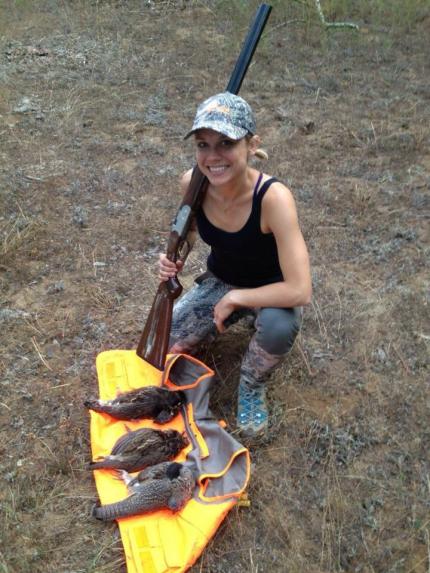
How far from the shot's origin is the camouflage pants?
132 inches

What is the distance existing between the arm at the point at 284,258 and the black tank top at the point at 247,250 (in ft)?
0.19

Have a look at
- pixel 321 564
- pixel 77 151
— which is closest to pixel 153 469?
pixel 321 564

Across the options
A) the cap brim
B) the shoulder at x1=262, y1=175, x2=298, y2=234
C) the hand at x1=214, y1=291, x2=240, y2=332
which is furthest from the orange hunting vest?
the cap brim

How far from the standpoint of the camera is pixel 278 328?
334 cm

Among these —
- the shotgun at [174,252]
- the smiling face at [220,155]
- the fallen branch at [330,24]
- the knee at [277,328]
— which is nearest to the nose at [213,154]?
the smiling face at [220,155]

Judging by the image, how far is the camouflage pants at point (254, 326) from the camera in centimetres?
336

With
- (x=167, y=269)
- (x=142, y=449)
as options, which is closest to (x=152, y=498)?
(x=142, y=449)

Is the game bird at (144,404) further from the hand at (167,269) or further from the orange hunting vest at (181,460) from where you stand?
the hand at (167,269)

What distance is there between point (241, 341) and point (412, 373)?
3.75 feet

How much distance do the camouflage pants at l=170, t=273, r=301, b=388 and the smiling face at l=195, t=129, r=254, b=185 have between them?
2.62 ft

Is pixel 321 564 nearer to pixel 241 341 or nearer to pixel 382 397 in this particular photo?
pixel 382 397

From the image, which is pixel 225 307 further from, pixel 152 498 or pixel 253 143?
pixel 152 498

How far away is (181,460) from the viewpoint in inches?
131

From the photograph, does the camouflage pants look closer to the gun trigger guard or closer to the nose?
the gun trigger guard
